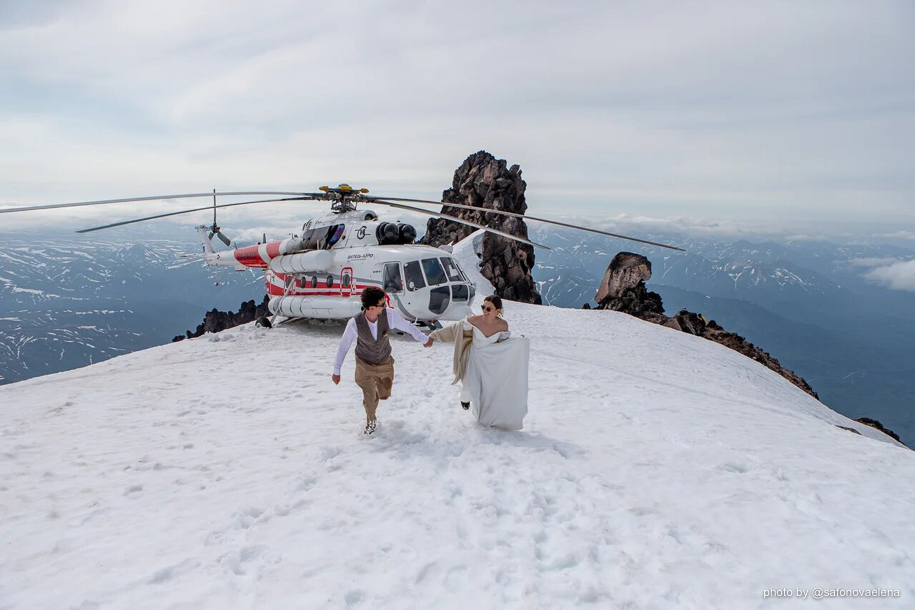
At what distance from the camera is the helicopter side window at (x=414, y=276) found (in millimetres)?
16094

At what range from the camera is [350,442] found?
24.3 feet

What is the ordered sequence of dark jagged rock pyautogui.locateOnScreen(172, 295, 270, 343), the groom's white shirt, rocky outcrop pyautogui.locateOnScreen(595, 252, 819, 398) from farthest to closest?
dark jagged rock pyautogui.locateOnScreen(172, 295, 270, 343)
rocky outcrop pyautogui.locateOnScreen(595, 252, 819, 398)
the groom's white shirt

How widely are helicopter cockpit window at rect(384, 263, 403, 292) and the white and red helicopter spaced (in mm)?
14

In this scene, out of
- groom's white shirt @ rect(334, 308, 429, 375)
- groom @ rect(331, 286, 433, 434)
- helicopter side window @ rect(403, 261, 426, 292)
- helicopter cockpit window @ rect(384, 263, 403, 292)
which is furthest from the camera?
helicopter cockpit window @ rect(384, 263, 403, 292)

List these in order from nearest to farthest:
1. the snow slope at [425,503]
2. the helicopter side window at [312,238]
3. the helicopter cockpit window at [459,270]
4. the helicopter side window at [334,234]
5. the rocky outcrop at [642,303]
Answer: the snow slope at [425,503] < the helicopter cockpit window at [459,270] < the helicopter side window at [334,234] < the helicopter side window at [312,238] < the rocky outcrop at [642,303]

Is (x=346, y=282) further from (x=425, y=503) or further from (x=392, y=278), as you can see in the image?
(x=425, y=503)

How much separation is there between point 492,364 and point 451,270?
364 inches

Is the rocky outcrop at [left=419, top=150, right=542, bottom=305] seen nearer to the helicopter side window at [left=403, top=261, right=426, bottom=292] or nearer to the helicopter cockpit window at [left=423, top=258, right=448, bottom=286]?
the helicopter cockpit window at [left=423, top=258, right=448, bottom=286]

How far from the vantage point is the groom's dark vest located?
7320 millimetres

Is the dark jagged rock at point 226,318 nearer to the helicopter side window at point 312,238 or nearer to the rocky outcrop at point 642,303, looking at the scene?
the rocky outcrop at point 642,303

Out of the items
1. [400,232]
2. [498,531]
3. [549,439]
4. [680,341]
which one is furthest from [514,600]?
[680,341]

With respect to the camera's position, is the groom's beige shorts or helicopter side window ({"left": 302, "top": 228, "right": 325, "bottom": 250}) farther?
helicopter side window ({"left": 302, "top": 228, "right": 325, "bottom": 250})

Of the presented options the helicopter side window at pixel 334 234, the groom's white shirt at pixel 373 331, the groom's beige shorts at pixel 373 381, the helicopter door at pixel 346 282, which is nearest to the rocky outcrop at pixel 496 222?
the helicopter side window at pixel 334 234

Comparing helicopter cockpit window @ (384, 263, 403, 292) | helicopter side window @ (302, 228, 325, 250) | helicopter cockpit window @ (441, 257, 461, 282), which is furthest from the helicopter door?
helicopter cockpit window @ (441, 257, 461, 282)
